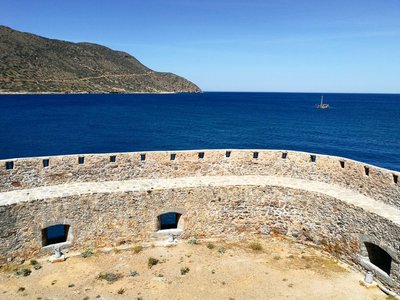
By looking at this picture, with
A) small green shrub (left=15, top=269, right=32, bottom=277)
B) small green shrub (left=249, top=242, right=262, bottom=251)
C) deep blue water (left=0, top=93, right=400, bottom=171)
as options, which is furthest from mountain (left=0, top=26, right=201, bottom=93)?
small green shrub (left=249, top=242, right=262, bottom=251)

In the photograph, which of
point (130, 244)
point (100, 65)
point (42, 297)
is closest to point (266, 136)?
point (130, 244)

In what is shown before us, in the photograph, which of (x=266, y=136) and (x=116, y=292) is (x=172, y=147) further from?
(x=116, y=292)

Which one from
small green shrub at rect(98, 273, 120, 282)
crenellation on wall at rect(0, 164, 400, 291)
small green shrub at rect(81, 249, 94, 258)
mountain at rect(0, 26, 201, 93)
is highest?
mountain at rect(0, 26, 201, 93)

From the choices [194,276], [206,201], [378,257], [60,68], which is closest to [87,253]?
[194,276]

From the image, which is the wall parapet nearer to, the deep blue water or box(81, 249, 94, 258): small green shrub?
box(81, 249, 94, 258): small green shrub

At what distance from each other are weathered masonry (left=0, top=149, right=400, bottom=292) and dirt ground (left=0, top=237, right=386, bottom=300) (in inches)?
29.2

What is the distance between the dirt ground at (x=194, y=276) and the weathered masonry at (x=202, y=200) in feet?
2.44

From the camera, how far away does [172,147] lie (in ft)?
140

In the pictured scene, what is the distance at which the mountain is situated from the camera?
105 metres

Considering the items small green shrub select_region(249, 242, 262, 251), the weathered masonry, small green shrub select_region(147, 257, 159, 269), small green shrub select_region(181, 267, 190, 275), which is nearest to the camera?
small green shrub select_region(181, 267, 190, 275)

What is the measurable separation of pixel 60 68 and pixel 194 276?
11615 centimetres

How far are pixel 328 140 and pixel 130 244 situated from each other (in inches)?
1567

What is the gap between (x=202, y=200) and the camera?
16.6 metres

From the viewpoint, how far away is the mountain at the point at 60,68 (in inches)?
4134
